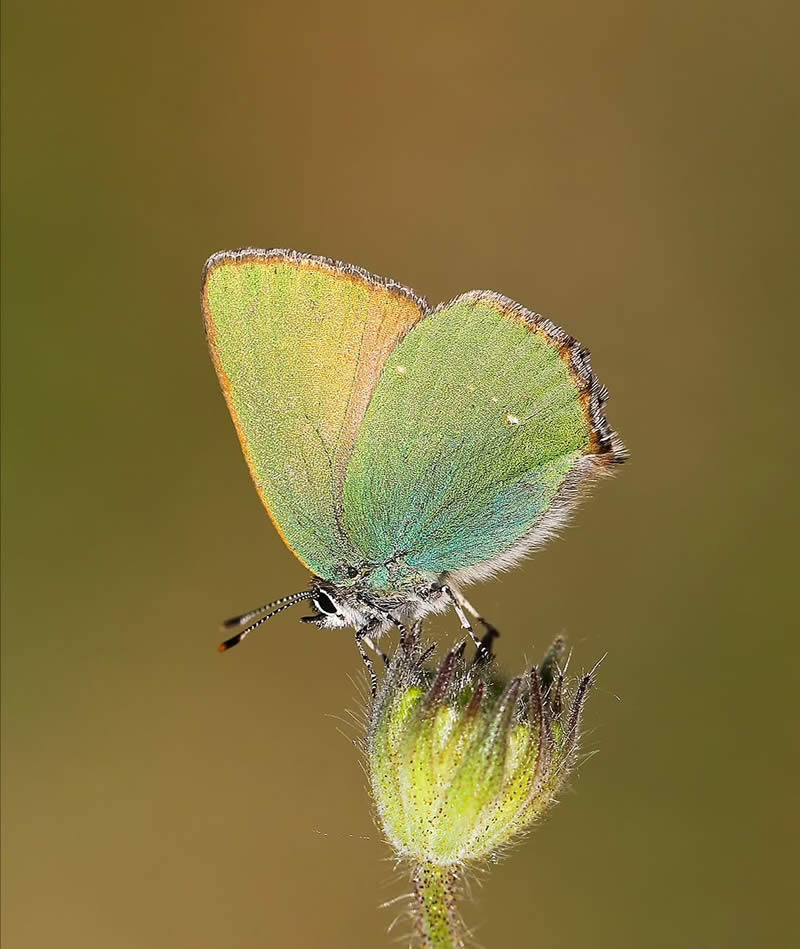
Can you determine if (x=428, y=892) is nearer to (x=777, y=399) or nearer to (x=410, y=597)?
(x=410, y=597)

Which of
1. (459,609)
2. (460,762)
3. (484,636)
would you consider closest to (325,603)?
(459,609)

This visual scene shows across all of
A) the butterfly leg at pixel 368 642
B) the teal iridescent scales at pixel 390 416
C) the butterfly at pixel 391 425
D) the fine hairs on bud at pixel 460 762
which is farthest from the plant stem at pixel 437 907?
the teal iridescent scales at pixel 390 416

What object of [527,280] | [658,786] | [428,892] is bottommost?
[658,786]

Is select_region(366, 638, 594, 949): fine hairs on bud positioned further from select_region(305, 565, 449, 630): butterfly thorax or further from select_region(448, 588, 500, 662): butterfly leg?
select_region(305, 565, 449, 630): butterfly thorax

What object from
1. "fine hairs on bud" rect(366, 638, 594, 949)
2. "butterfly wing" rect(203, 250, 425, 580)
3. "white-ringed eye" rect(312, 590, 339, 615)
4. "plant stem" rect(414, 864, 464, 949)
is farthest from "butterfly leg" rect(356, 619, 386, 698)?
"plant stem" rect(414, 864, 464, 949)

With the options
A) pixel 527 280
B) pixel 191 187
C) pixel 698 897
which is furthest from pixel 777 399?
pixel 191 187

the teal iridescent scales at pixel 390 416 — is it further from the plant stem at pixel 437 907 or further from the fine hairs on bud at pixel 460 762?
the plant stem at pixel 437 907
